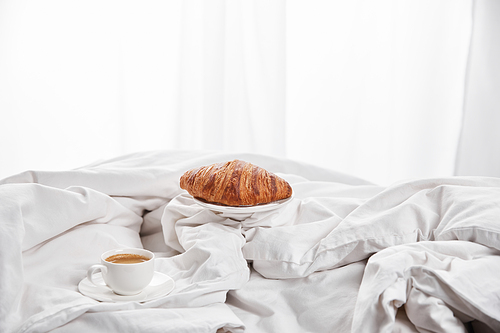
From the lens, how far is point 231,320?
0.70 m

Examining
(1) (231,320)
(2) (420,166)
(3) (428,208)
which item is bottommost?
(2) (420,166)

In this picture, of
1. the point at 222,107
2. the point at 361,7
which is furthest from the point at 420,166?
the point at 222,107

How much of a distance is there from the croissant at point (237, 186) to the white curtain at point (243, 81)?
6.81ft

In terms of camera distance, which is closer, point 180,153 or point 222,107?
point 180,153

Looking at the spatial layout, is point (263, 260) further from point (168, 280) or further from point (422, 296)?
point (422, 296)

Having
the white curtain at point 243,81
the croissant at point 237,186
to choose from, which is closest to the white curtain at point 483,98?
the white curtain at point 243,81

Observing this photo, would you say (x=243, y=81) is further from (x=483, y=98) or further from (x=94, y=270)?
(x=94, y=270)

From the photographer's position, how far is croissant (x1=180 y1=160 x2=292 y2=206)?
877 mm

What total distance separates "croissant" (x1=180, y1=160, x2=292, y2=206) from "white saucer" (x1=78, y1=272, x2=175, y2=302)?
186 mm

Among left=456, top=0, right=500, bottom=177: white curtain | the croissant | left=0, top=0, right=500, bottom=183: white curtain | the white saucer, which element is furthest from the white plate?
left=456, top=0, right=500, bottom=177: white curtain

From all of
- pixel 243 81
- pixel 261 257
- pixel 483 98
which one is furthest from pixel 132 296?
pixel 483 98

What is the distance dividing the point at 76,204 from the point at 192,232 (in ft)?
0.78

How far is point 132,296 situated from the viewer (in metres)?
0.71

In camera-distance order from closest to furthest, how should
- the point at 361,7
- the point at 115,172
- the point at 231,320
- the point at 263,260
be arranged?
1. the point at 231,320
2. the point at 263,260
3. the point at 115,172
4. the point at 361,7
